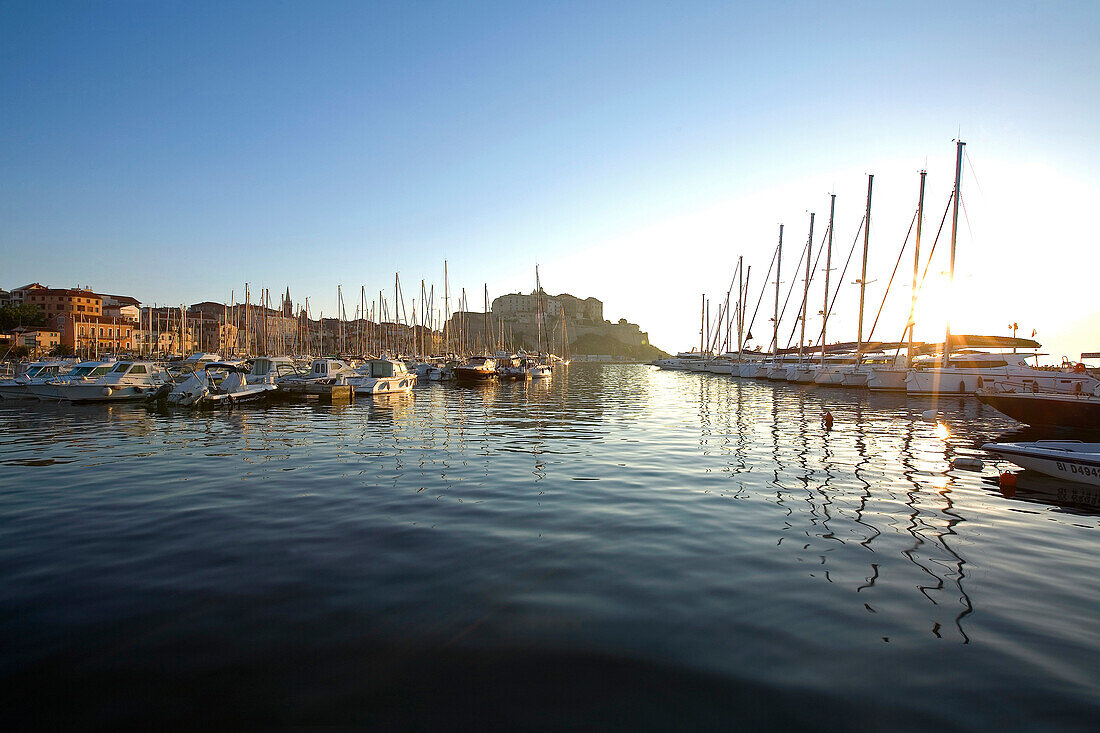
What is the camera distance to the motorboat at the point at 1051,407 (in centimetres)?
2247

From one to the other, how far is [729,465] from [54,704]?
1311 centimetres

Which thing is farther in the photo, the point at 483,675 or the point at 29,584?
the point at 29,584

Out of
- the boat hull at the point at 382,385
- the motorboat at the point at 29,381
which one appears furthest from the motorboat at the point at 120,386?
the boat hull at the point at 382,385

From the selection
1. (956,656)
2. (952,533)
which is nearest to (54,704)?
(956,656)

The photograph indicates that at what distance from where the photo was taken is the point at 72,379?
3625 cm

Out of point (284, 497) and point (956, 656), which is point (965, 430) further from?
point (284, 497)

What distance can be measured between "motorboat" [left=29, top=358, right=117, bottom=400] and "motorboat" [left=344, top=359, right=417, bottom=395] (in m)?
14.1

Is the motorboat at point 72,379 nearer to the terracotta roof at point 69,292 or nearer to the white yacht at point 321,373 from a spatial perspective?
the white yacht at point 321,373

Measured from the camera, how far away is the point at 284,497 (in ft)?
36.6

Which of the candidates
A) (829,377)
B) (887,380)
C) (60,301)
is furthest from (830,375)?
(60,301)

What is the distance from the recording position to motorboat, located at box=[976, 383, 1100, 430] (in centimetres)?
2247

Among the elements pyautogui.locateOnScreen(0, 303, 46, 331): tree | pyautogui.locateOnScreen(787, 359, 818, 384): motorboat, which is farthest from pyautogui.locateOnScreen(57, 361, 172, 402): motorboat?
pyautogui.locateOnScreen(0, 303, 46, 331): tree

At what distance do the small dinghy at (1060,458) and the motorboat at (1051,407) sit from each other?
37.0 ft

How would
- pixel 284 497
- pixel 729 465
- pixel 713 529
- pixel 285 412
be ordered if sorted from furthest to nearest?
pixel 285 412
pixel 729 465
pixel 284 497
pixel 713 529
